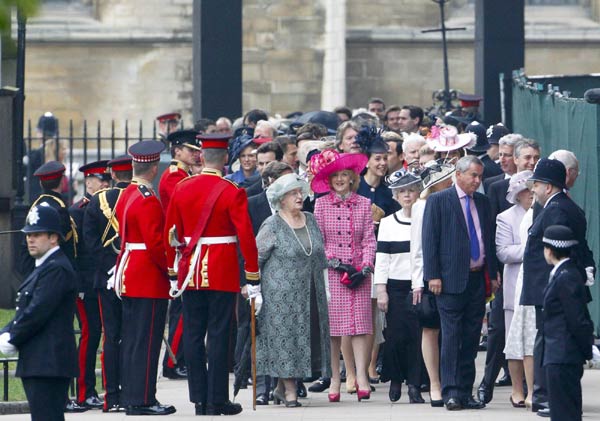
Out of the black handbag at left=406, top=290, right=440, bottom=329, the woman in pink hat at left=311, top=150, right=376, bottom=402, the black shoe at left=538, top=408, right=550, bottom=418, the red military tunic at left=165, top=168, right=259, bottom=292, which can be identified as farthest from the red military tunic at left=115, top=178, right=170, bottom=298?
the black shoe at left=538, top=408, right=550, bottom=418

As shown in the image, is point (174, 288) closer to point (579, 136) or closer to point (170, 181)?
point (170, 181)

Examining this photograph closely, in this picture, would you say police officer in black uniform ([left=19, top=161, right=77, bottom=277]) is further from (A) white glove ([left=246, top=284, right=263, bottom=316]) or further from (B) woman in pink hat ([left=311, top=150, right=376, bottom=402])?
(B) woman in pink hat ([left=311, top=150, right=376, bottom=402])

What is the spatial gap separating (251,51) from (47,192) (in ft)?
66.0

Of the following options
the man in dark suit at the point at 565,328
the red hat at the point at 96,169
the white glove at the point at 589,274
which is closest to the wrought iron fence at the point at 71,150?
the red hat at the point at 96,169

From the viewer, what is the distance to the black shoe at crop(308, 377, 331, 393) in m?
13.9

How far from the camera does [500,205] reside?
13430 millimetres

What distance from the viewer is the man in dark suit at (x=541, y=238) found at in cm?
1155

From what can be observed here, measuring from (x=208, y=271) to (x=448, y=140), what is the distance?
2946mm

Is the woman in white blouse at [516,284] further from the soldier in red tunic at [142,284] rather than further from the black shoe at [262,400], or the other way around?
the soldier in red tunic at [142,284]

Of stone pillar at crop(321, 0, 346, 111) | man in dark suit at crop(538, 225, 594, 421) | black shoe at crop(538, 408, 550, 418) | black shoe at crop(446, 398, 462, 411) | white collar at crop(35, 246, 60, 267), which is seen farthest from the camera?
stone pillar at crop(321, 0, 346, 111)

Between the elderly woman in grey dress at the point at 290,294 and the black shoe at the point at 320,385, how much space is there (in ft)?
3.19

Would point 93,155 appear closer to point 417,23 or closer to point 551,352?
point 417,23

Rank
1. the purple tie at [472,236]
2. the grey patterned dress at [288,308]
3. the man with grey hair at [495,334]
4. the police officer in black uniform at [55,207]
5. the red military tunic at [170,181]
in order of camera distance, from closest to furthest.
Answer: the purple tie at [472,236] < the grey patterned dress at [288,308] < the man with grey hair at [495,334] < the police officer in black uniform at [55,207] < the red military tunic at [170,181]

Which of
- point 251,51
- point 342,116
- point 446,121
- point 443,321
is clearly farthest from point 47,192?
point 251,51
